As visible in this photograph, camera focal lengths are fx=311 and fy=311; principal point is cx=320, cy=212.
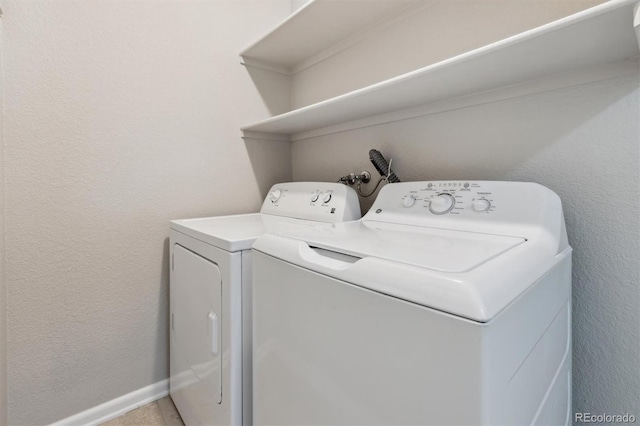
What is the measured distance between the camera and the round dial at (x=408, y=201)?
3.78ft

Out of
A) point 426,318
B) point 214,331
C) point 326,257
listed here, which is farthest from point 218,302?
point 426,318

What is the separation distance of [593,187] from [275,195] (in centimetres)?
137

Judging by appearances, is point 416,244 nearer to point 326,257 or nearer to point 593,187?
point 326,257

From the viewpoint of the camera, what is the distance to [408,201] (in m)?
1.16

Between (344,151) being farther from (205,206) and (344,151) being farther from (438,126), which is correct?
(205,206)

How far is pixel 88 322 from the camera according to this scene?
1424 millimetres

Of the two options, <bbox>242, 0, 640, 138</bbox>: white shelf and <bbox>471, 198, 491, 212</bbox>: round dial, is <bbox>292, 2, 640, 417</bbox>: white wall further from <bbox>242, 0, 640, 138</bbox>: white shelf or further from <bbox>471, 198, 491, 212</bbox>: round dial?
<bbox>471, 198, 491, 212</bbox>: round dial

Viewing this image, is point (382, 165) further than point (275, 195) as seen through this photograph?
No

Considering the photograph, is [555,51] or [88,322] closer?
[555,51]

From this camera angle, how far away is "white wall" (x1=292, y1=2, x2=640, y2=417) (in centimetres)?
87

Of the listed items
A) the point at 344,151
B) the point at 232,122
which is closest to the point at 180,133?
the point at 232,122

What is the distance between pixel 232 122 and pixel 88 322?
123 cm

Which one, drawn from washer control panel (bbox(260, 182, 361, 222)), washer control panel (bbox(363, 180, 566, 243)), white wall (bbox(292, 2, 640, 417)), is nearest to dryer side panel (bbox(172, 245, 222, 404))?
washer control panel (bbox(260, 182, 361, 222))

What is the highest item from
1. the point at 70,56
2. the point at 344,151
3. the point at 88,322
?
the point at 70,56
